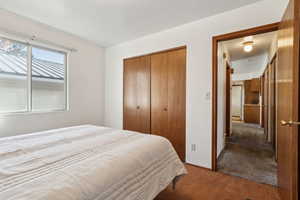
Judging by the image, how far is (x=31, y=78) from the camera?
2.52 m

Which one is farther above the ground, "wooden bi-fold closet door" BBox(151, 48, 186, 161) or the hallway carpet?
"wooden bi-fold closet door" BBox(151, 48, 186, 161)

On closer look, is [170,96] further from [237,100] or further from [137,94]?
[237,100]

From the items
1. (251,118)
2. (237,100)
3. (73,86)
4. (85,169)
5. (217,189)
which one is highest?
(73,86)

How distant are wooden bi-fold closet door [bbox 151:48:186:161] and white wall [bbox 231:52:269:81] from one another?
421cm

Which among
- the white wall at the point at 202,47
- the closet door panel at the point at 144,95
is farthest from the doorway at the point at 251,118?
the closet door panel at the point at 144,95

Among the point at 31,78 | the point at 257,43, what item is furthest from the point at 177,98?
the point at 257,43

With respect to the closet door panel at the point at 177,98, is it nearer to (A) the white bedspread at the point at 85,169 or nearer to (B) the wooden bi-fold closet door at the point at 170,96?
(B) the wooden bi-fold closet door at the point at 170,96

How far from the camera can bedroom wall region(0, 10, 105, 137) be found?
2244mm

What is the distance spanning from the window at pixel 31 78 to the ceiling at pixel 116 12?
1.89ft

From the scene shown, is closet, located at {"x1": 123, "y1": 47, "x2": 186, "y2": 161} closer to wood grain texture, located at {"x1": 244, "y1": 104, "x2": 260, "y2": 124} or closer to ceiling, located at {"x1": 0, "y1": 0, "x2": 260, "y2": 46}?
ceiling, located at {"x1": 0, "y1": 0, "x2": 260, "y2": 46}

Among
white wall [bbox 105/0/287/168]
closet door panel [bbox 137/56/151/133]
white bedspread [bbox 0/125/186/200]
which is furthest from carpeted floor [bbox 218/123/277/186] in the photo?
closet door panel [bbox 137/56/151/133]

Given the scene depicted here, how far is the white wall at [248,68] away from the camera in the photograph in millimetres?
5538

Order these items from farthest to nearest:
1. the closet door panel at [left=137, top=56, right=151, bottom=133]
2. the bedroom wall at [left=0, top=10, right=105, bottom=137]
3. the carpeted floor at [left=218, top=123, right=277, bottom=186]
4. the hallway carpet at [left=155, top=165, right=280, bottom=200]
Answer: the closet door panel at [left=137, top=56, right=151, bottom=133] → the bedroom wall at [left=0, top=10, right=105, bottom=137] → the carpeted floor at [left=218, top=123, right=277, bottom=186] → the hallway carpet at [left=155, top=165, right=280, bottom=200]

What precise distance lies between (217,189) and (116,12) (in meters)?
2.88
